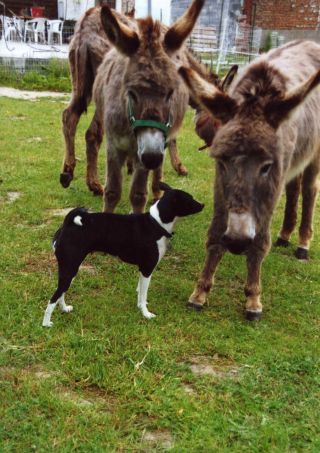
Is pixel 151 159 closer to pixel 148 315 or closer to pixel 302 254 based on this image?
pixel 148 315

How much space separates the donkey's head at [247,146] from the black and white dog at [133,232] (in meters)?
0.45

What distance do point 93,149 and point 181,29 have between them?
251 centimetres

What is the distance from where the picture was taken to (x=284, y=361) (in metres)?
3.29

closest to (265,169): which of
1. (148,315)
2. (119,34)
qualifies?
(148,315)

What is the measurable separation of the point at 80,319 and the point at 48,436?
3.67ft

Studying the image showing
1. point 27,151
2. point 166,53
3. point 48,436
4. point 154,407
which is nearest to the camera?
point 48,436

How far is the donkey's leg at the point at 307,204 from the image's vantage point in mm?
4926

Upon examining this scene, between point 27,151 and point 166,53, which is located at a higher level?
point 166,53

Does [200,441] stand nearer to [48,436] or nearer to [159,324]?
[48,436]

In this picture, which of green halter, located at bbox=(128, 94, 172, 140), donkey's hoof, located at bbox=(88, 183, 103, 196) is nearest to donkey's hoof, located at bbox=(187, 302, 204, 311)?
green halter, located at bbox=(128, 94, 172, 140)

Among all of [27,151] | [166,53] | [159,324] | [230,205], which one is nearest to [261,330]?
[159,324]

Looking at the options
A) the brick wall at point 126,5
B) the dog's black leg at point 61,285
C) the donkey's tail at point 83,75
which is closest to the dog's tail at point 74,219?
the dog's black leg at point 61,285

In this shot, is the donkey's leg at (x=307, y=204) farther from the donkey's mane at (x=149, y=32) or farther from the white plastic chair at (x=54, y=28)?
the white plastic chair at (x=54, y=28)

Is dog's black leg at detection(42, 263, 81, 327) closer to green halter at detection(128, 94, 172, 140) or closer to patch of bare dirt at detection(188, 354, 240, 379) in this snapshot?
patch of bare dirt at detection(188, 354, 240, 379)
